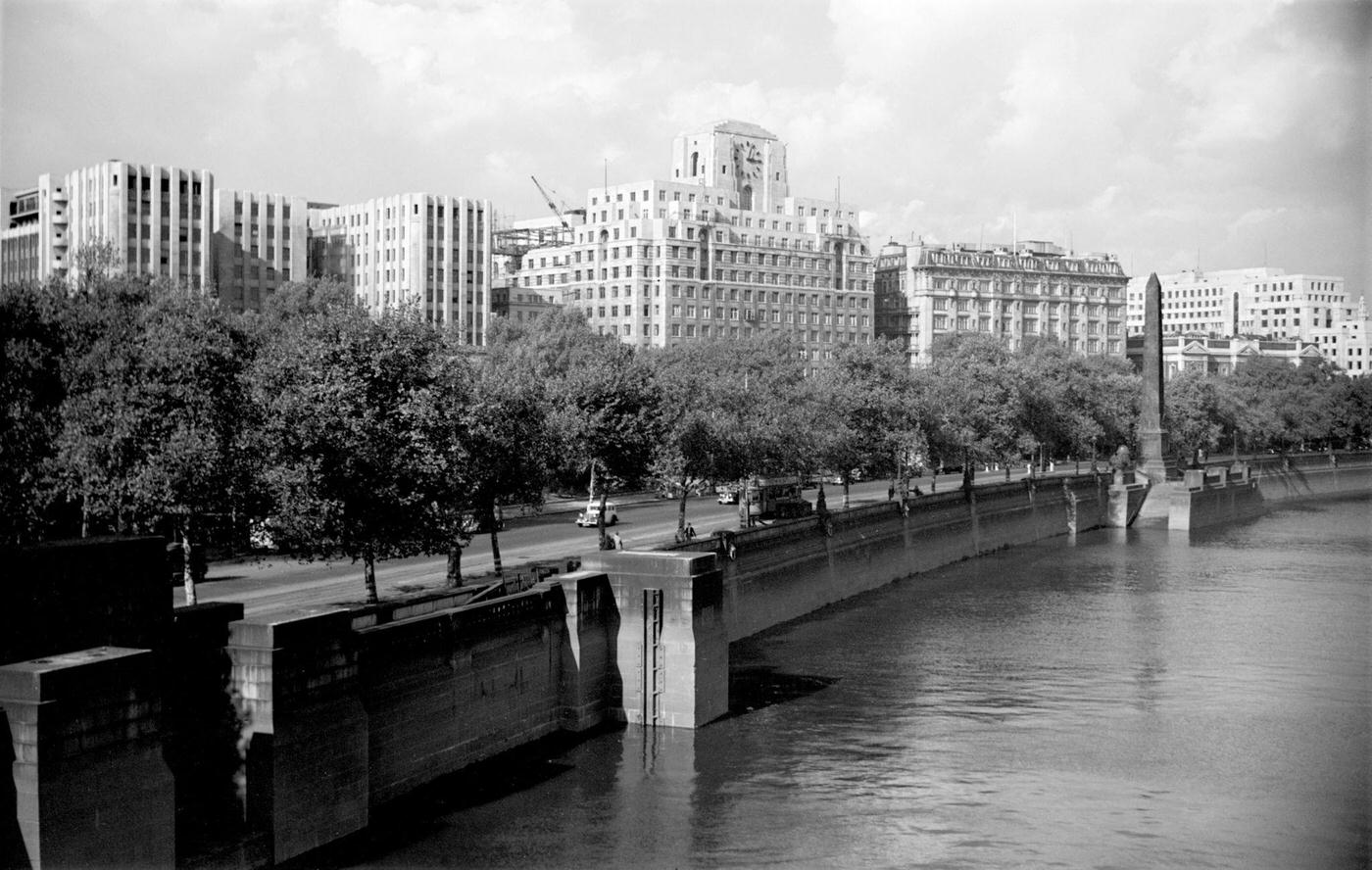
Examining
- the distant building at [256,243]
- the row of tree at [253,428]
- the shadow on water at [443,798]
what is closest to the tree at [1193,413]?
the distant building at [256,243]

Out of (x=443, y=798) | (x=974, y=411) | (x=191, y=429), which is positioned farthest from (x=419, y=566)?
(x=974, y=411)

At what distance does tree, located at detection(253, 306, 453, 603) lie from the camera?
39250mm

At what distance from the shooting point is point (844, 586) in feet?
225

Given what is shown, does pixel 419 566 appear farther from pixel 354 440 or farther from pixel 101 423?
pixel 101 423

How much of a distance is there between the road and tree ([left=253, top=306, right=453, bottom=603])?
2.58m

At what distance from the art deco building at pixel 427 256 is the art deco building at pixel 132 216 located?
57.7 feet

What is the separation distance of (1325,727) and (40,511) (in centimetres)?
3476

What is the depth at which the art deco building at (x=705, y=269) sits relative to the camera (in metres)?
169

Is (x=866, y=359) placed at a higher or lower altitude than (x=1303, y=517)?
higher

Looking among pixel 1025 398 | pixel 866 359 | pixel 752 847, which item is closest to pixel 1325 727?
pixel 752 847

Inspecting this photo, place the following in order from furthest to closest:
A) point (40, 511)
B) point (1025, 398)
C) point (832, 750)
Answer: point (1025, 398) → point (832, 750) → point (40, 511)

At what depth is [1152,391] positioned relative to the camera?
5143 inches

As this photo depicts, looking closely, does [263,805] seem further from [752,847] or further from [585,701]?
[585,701]

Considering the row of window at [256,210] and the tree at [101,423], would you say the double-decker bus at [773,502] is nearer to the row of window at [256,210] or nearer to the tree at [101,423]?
the tree at [101,423]
